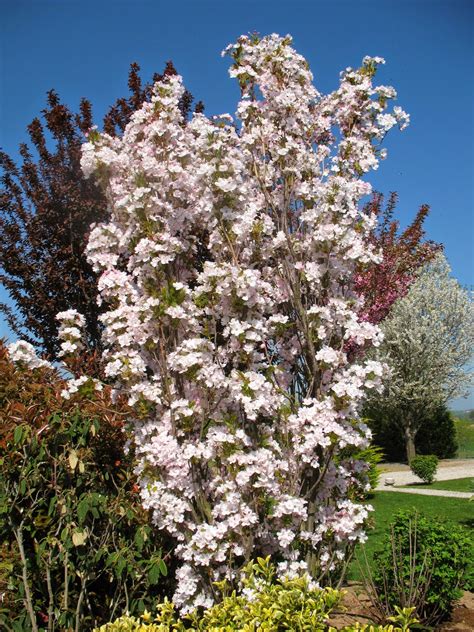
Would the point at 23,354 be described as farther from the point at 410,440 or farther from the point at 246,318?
the point at 410,440

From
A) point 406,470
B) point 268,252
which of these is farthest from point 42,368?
point 406,470

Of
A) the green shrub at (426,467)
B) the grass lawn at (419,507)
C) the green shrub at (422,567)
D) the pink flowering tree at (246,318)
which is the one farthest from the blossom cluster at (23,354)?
the green shrub at (426,467)

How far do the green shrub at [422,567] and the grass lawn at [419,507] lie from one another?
330cm

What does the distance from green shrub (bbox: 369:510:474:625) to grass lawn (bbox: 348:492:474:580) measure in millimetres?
3303

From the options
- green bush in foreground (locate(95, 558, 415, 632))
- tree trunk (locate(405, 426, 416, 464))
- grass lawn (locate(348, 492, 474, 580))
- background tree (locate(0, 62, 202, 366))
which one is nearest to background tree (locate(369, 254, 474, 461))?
tree trunk (locate(405, 426, 416, 464))

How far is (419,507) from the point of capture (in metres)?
11.1

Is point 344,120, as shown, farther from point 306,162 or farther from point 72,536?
point 72,536

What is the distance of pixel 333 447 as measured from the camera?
391cm

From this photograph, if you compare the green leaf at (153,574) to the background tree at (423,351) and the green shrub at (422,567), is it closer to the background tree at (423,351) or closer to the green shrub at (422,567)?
the green shrub at (422,567)

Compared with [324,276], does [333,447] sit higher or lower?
lower

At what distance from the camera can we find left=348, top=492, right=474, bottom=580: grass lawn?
30.4ft

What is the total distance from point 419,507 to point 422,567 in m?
7.16

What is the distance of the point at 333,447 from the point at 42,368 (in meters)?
2.38

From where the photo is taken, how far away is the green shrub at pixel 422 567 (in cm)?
450
